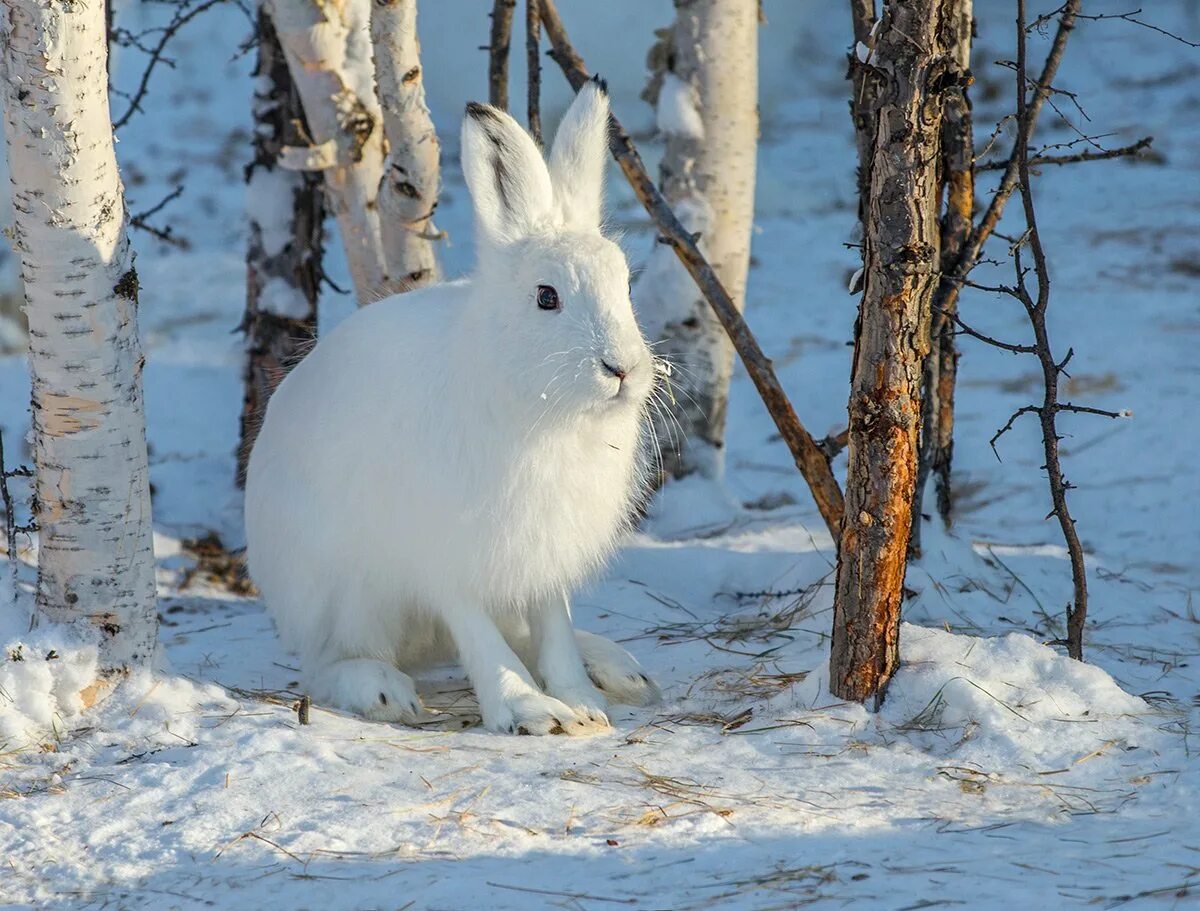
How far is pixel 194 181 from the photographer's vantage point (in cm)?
907

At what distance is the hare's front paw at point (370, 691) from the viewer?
130 inches

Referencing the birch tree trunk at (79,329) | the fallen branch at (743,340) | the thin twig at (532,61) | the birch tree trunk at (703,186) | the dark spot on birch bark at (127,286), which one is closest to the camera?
the birch tree trunk at (79,329)

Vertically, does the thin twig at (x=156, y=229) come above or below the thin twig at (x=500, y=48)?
below

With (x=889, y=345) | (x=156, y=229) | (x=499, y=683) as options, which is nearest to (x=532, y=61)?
(x=889, y=345)

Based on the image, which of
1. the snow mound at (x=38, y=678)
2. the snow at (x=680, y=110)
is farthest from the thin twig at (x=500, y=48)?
the snow mound at (x=38, y=678)

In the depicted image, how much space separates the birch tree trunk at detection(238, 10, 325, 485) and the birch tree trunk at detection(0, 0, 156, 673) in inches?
105

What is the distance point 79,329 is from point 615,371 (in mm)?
1110

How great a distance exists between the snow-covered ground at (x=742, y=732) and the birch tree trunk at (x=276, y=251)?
66 centimetres

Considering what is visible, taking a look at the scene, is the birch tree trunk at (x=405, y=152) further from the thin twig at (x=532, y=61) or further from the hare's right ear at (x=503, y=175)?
the hare's right ear at (x=503, y=175)

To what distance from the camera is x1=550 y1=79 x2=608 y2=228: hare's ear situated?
3334 mm

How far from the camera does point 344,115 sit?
15.5 feet

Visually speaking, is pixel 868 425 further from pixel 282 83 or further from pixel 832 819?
pixel 282 83

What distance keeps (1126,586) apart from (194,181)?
674 cm

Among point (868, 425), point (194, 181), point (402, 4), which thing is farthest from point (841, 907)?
point (194, 181)
